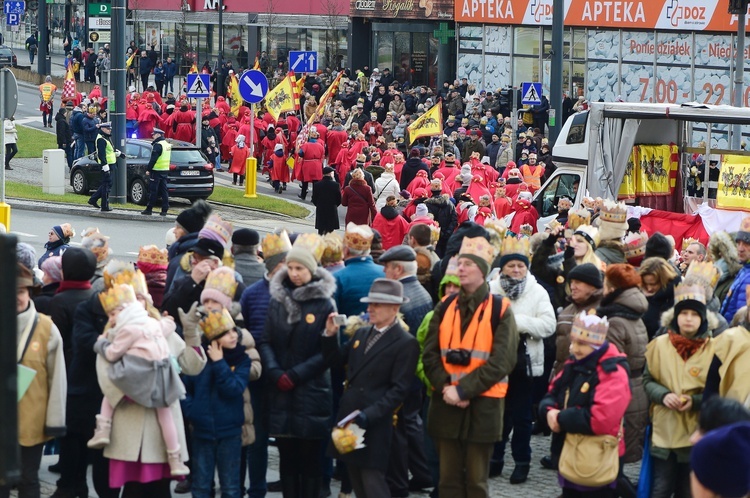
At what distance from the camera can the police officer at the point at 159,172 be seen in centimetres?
2709

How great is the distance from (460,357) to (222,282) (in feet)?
5.39

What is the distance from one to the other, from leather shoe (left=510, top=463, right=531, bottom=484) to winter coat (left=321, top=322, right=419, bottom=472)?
206 cm

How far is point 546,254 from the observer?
11727 mm

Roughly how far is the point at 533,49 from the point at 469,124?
8481mm

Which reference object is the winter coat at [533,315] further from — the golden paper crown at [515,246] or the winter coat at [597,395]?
the winter coat at [597,395]

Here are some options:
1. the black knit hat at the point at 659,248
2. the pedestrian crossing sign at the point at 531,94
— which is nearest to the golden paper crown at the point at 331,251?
the black knit hat at the point at 659,248

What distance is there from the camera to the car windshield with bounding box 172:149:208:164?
29.4m

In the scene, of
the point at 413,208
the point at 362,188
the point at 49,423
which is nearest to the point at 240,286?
the point at 49,423

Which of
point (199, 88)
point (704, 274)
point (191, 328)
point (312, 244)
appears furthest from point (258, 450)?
point (199, 88)

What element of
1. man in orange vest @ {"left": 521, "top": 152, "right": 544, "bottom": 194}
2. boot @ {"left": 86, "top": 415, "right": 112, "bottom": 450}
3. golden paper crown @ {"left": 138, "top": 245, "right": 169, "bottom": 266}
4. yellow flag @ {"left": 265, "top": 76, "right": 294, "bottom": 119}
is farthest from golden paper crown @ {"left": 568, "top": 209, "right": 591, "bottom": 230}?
yellow flag @ {"left": 265, "top": 76, "right": 294, "bottom": 119}

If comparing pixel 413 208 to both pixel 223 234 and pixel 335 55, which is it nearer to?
pixel 223 234

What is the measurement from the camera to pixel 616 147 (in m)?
20.4

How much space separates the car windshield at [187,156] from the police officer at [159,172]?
126 cm

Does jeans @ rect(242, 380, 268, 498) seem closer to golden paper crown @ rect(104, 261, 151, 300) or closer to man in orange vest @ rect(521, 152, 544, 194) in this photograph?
golden paper crown @ rect(104, 261, 151, 300)
